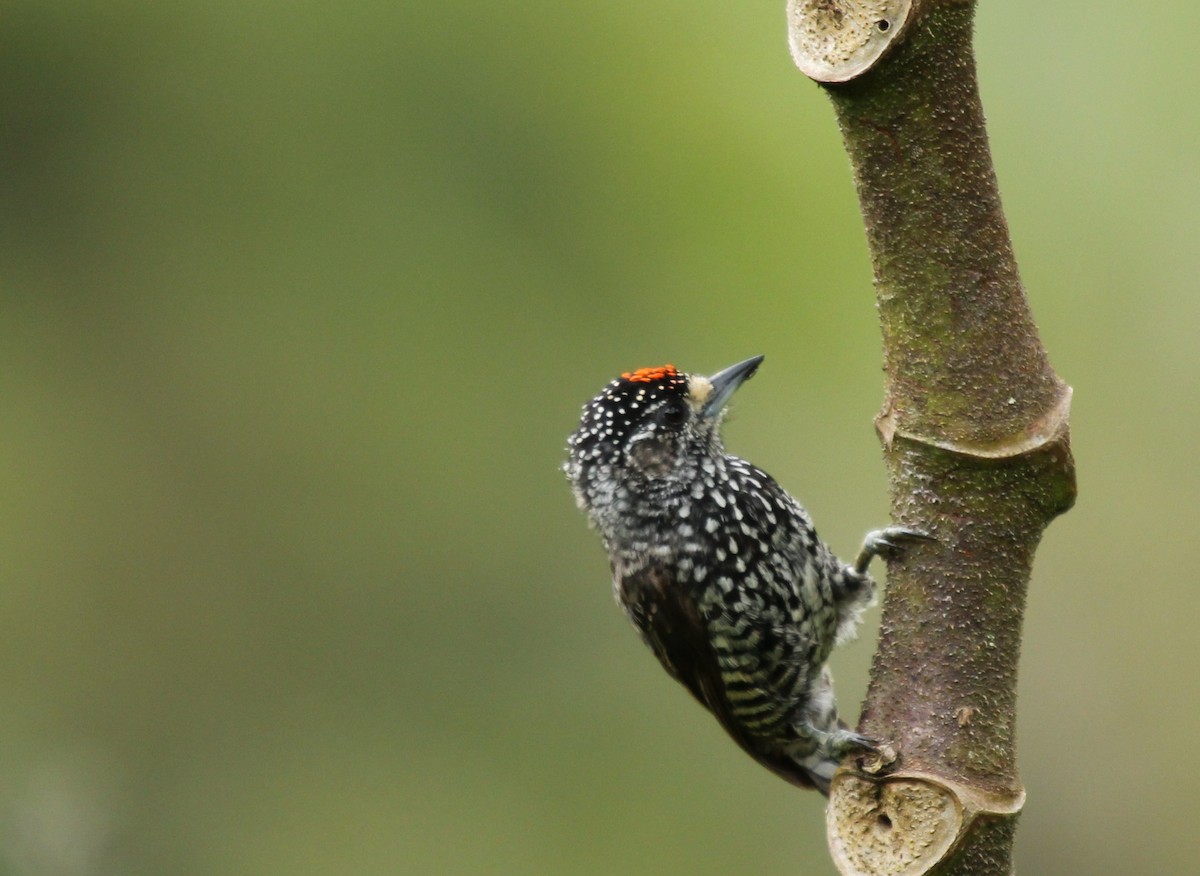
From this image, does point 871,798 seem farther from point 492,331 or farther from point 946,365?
point 492,331

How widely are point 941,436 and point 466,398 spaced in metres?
3.75

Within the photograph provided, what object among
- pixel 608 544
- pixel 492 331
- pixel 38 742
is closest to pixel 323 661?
pixel 38 742

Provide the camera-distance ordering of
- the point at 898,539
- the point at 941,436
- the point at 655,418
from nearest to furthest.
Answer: the point at 941,436 → the point at 898,539 → the point at 655,418

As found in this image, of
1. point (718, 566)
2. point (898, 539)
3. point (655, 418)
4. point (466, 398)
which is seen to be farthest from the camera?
point (466, 398)

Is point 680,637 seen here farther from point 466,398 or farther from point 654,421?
point 466,398

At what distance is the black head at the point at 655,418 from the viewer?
3930mm

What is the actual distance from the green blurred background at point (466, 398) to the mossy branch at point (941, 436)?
→ 2.77 m

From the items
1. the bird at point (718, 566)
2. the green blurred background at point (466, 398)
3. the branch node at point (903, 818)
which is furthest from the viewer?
the green blurred background at point (466, 398)

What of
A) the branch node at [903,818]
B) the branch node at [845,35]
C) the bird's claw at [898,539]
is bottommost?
the branch node at [903,818]

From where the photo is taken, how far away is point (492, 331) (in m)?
5.53

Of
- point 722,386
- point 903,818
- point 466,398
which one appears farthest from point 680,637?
point 466,398

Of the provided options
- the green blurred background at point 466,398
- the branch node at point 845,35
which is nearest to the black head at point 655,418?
the green blurred background at point 466,398

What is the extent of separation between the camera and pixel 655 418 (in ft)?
12.9

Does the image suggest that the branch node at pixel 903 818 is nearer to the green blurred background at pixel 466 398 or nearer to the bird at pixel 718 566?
the bird at pixel 718 566
